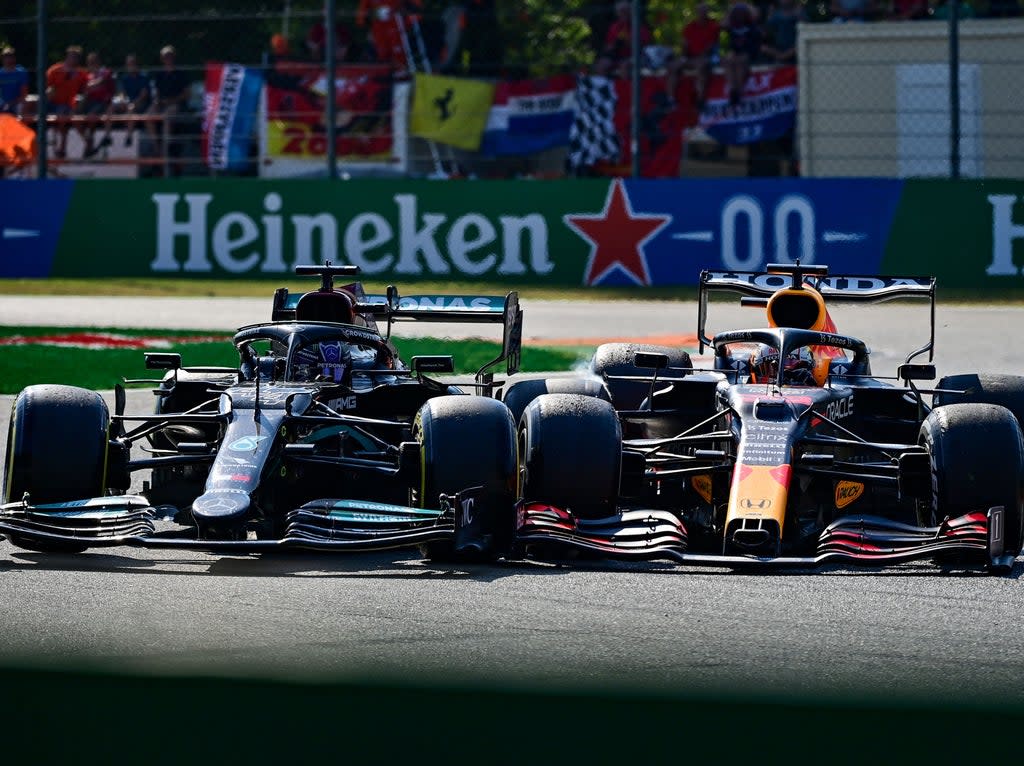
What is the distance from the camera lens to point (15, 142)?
2138 cm

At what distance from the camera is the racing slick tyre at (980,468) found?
7336 mm

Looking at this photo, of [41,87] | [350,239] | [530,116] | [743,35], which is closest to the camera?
[41,87]

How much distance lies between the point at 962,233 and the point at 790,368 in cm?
1054

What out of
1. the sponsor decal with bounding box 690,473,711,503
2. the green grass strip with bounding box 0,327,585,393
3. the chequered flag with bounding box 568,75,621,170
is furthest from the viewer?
the chequered flag with bounding box 568,75,621,170

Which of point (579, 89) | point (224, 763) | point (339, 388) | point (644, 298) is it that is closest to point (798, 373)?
point (339, 388)

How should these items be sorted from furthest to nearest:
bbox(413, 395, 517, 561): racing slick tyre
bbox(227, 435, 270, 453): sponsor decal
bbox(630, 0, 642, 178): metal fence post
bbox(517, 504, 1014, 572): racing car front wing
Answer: bbox(630, 0, 642, 178): metal fence post, bbox(227, 435, 270, 453): sponsor decal, bbox(413, 395, 517, 561): racing slick tyre, bbox(517, 504, 1014, 572): racing car front wing

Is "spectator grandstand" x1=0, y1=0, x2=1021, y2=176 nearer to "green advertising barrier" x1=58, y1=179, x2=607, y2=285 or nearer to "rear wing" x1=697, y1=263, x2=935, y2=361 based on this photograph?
"green advertising barrier" x1=58, y1=179, x2=607, y2=285

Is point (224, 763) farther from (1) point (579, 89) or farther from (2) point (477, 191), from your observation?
(1) point (579, 89)

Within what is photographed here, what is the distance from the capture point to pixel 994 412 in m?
7.50

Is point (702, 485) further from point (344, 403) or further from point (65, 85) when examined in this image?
point (65, 85)

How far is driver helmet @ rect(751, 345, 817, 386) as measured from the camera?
8883mm

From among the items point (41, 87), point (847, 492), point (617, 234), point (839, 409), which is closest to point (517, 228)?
point (617, 234)

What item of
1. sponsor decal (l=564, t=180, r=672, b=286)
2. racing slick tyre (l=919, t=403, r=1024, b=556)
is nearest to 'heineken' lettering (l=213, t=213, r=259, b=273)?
sponsor decal (l=564, t=180, r=672, b=286)

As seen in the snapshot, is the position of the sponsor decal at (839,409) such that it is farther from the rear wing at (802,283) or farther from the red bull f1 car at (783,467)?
the rear wing at (802,283)
